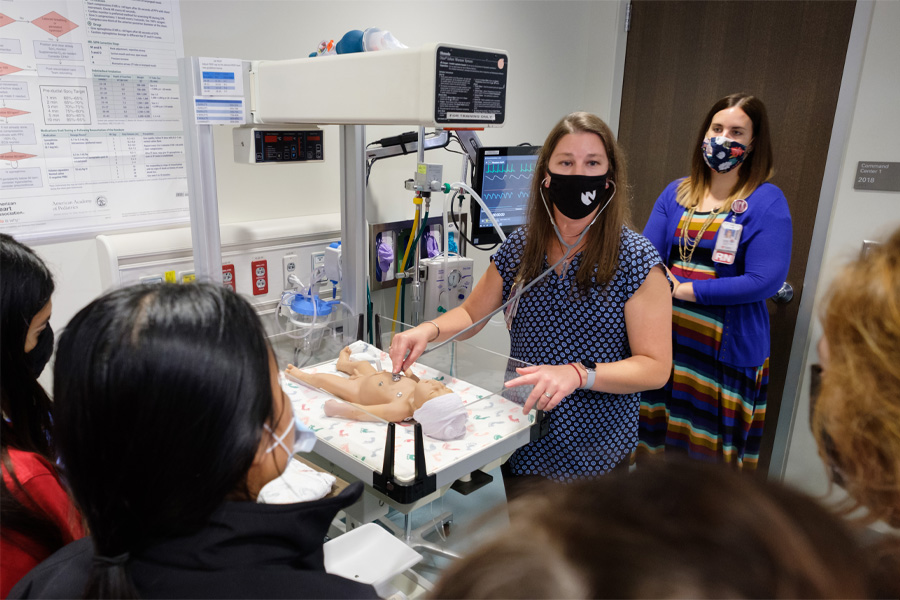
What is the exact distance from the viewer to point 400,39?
2490mm

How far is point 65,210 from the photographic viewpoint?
1.78 metres

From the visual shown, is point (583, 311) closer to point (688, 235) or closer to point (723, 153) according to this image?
point (688, 235)

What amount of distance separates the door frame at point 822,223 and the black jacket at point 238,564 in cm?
203

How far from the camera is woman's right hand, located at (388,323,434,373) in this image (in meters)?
1.66

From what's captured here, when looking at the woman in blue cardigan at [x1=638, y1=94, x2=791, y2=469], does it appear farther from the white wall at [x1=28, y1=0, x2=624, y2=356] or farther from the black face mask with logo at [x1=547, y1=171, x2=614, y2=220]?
the white wall at [x1=28, y1=0, x2=624, y2=356]

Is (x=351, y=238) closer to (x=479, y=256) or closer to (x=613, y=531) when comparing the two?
(x=479, y=256)

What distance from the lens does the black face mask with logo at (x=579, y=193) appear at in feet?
5.02

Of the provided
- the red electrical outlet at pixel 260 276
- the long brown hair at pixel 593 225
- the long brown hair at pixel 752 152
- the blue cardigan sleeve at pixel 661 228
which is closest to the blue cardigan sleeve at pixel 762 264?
the long brown hair at pixel 752 152

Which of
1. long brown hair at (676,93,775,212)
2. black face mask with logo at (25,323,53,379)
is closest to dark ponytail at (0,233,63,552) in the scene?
black face mask with logo at (25,323,53,379)

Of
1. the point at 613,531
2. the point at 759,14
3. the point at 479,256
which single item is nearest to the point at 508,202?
the point at 479,256

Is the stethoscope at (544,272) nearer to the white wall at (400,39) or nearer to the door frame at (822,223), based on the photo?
the white wall at (400,39)

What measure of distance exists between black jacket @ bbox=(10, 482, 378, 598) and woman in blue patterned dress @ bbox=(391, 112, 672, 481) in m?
0.75

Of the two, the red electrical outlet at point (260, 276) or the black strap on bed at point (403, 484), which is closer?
the black strap on bed at point (403, 484)

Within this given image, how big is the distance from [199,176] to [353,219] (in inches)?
19.3
